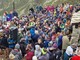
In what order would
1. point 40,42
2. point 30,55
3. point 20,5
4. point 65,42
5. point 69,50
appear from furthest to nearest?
point 20,5 → point 40,42 → point 30,55 → point 65,42 → point 69,50

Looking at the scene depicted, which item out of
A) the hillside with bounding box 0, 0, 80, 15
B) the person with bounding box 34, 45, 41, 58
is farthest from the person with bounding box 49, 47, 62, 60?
the hillside with bounding box 0, 0, 80, 15

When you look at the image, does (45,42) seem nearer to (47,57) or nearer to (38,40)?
(38,40)

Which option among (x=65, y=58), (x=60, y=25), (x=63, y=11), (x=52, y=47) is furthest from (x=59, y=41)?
(x=63, y=11)

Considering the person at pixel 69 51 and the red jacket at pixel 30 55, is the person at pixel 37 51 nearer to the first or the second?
the red jacket at pixel 30 55

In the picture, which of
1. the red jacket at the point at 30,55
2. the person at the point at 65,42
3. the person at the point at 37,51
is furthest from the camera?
the red jacket at the point at 30,55

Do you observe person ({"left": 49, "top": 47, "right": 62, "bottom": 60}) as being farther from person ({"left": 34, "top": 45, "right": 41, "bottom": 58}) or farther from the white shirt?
the white shirt

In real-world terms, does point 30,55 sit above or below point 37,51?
below

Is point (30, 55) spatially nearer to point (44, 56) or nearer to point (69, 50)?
point (44, 56)

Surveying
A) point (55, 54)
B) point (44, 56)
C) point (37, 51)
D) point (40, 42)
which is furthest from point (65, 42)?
point (40, 42)

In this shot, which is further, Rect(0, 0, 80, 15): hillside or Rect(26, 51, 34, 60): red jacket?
Rect(0, 0, 80, 15): hillside

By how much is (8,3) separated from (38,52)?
80846 millimetres

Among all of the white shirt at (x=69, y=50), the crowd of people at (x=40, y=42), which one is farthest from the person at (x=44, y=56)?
the white shirt at (x=69, y=50)

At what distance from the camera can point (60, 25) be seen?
24125 millimetres

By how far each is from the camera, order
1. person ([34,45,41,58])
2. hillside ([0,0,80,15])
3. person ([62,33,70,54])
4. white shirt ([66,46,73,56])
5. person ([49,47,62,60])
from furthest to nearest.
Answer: hillside ([0,0,80,15])
person ([34,45,41,58])
person ([62,33,70,54])
person ([49,47,62,60])
white shirt ([66,46,73,56])
